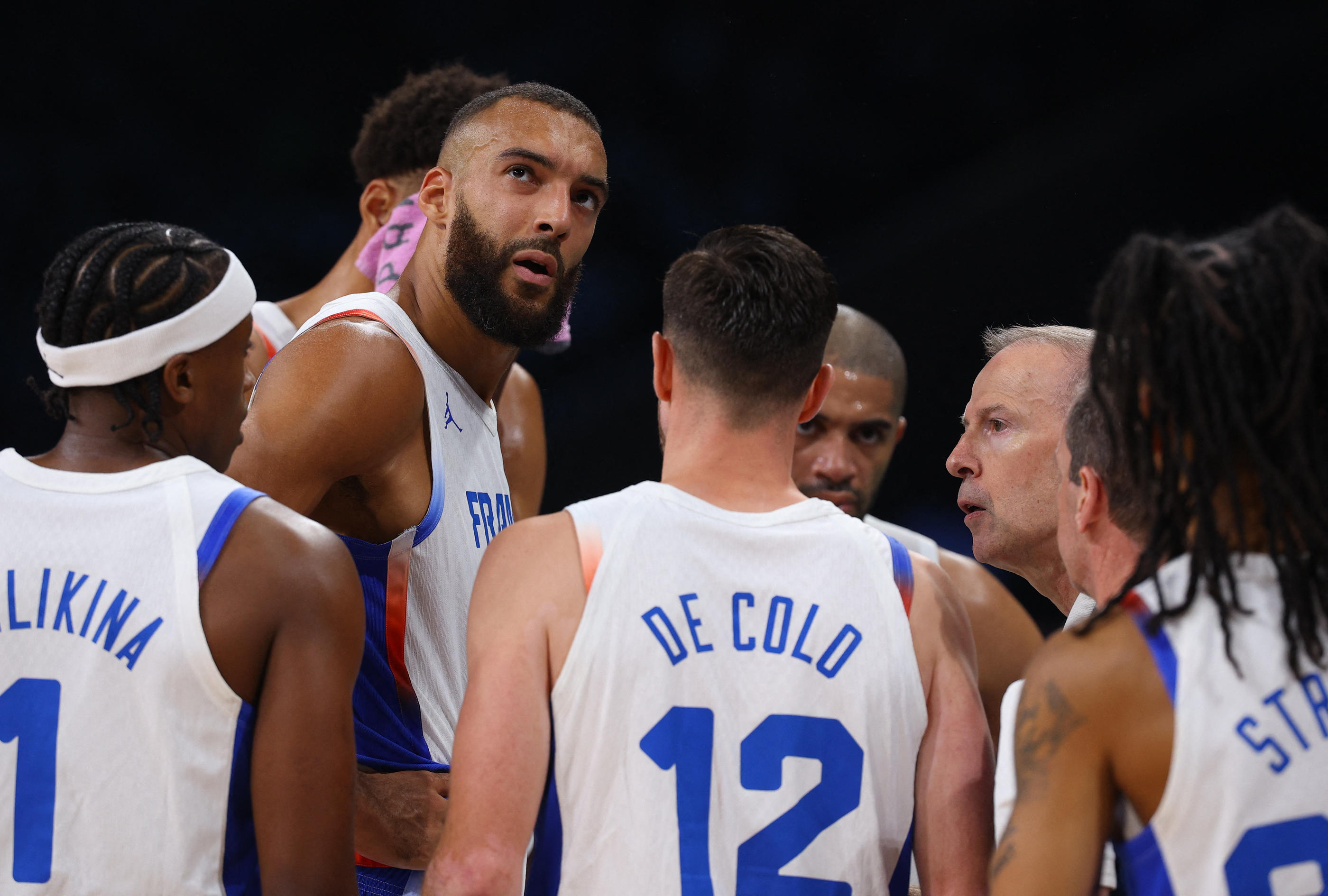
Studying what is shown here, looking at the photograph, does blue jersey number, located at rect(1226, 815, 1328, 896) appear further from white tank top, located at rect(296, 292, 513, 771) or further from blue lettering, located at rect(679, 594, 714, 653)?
white tank top, located at rect(296, 292, 513, 771)

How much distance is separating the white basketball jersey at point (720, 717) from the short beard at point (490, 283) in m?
0.95

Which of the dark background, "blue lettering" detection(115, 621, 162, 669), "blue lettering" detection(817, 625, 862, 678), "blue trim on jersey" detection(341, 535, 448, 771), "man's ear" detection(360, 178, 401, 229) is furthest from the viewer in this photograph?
the dark background

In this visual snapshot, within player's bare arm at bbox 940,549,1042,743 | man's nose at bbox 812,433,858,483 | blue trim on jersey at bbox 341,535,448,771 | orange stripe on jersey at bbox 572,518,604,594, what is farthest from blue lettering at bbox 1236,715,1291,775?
man's nose at bbox 812,433,858,483

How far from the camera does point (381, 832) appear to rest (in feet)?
6.49

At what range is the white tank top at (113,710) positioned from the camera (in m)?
1.32

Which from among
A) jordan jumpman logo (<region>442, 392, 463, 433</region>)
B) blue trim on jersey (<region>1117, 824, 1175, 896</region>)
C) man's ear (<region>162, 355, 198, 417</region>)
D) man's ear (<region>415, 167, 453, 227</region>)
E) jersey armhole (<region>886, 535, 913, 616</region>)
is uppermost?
man's ear (<region>415, 167, 453, 227</region>)

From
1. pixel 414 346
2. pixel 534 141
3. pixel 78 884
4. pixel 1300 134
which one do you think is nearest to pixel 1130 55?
pixel 1300 134

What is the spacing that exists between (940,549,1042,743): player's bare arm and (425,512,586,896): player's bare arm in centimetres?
194

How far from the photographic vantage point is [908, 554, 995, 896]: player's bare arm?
1.45 meters

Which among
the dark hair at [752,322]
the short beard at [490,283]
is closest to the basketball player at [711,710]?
the dark hair at [752,322]

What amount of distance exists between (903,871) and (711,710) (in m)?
0.34

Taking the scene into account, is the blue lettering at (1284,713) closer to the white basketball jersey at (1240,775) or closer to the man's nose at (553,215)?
the white basketball jersey at (1240,775)

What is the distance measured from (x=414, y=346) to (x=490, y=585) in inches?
33.0

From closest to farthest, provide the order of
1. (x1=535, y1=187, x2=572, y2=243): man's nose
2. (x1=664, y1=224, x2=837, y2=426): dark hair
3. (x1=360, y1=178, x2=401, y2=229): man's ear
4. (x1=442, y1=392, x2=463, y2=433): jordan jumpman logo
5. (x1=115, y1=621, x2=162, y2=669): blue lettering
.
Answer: (x1=115, y1=621, x2=162, y2=669): blue lettering, (x1=664, y1=224, x2=837, y2=426): dark hair, (x1=442, y1=392, x2=463, y2=433): jordan jumpman logo, (x1=535, y1=187, x2=572, y2=243): man's nose, (x1=360, y1=178, x2=401, y2=229): man's ear
